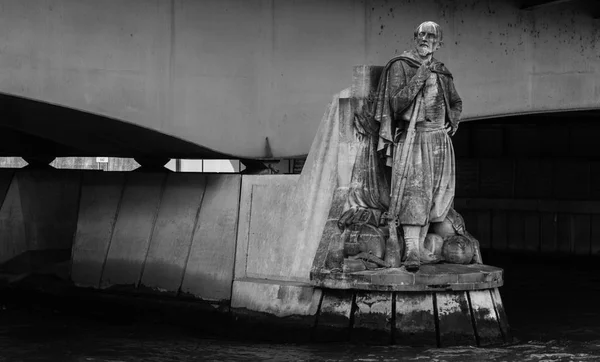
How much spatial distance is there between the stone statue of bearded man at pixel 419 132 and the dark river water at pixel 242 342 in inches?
69.6

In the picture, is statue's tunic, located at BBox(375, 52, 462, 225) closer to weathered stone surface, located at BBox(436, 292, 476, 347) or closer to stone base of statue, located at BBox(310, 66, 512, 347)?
stone base of statue, located at BBox(310, 66, 512, 347)

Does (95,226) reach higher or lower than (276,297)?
higher

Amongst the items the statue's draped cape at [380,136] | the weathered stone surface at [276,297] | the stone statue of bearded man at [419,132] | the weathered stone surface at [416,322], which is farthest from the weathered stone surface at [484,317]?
the weathered stone surface at [276,297]

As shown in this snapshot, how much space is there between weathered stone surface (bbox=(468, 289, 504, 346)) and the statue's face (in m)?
3.50

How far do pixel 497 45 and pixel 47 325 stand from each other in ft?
30.6

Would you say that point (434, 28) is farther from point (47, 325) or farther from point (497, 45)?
point (47, 325)

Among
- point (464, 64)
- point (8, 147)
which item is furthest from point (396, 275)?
point (8, 147)

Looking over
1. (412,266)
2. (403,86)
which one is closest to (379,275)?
(412,266)

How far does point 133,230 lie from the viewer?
22.0 meters

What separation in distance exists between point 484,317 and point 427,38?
4034 millimetres

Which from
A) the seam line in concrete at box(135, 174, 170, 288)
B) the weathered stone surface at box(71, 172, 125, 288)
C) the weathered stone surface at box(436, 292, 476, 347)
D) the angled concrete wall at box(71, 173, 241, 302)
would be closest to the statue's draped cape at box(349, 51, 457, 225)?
the weathered stone surface at box(436, 292, 476, 347)

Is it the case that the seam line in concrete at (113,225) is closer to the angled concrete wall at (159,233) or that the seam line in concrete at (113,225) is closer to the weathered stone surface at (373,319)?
the angled concrete wall at (159,233)

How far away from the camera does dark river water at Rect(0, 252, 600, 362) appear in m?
16.4

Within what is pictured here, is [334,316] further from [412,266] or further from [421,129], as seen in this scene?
[421,129]
